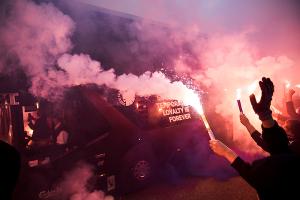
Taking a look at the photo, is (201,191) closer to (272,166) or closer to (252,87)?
(272,166)

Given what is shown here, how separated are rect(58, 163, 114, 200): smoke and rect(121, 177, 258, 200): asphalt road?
833mm

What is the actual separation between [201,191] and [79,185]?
2670 millimetres

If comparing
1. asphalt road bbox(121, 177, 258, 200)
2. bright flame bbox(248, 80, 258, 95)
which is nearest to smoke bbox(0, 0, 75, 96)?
asphalt road bbox(121, 177, 258, 200)

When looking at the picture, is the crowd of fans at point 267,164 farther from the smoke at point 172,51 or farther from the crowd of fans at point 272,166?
the smoke at point 172,51

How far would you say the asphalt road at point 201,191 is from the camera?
6297mm

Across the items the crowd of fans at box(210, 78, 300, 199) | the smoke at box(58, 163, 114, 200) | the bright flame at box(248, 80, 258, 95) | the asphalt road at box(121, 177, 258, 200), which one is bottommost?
the asphalt road at box(121, 177, 258, 200)

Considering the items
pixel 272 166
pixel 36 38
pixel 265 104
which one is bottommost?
pixel 272 166

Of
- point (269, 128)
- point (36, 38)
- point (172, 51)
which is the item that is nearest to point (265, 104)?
point (269, 128)

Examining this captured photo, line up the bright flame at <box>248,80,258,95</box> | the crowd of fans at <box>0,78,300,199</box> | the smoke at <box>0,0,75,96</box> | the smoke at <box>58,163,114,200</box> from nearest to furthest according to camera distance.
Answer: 1. the crowd of fans at <box>0,78,300,199</box>
2. the smoke at <box>0,0,75,96</box>
3. the smoke at <box>58,163,114,200</box>
4. the bright flame at <box>248,80,258,95</box>

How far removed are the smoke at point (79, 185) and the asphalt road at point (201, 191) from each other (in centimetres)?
83

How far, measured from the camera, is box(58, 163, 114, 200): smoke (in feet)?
18.4

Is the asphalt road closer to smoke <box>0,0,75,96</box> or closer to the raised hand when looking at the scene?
smoke <box>0,0,75,96</box>

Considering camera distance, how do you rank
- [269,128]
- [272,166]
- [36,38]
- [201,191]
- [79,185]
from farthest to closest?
[201,191] < [79,185] < [36,38] < [269,128] < [272,166]

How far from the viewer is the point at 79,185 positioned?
5.79m
